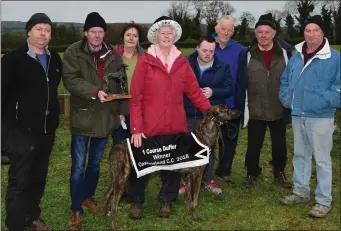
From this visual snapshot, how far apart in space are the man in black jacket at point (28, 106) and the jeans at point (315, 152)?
142 inches

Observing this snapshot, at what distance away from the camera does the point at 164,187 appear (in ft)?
20.6

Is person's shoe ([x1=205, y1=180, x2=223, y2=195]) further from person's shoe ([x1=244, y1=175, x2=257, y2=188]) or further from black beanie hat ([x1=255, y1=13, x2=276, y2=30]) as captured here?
black beanie hat ([x1=255, y1=13, x2=276, y2=30])

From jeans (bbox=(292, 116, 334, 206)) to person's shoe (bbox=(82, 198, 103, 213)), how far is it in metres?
3.19

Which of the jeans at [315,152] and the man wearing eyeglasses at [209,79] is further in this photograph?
the man wearing eyeglasses at [209,79]

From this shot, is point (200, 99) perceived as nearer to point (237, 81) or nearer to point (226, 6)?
point (237, 81)

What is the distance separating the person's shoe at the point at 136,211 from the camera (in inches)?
239

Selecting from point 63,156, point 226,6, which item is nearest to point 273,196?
point 63,156

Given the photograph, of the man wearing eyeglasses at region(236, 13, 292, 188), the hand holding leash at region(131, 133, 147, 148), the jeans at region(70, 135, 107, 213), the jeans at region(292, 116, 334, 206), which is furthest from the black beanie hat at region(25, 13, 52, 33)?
the jeans at region(292, 116, 334, 206)

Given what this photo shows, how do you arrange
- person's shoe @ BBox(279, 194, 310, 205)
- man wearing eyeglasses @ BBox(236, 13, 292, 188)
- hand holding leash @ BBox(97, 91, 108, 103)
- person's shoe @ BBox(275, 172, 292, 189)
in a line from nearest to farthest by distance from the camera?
1. hand holding leash @ BBox(97, 91, 108, 103)
2. person's shoe @ BBox(279, 194, 310, 205)
3. man wearing eyeglasses @ BBox(236, 13, 292, 188)
4. person's shoe @ BBox(275, 172, 292, 189)

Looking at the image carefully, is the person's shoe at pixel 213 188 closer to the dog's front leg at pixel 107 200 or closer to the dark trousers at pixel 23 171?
the dog's front leg at pixel 107 200

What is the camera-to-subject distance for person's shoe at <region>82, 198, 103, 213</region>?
245 inches

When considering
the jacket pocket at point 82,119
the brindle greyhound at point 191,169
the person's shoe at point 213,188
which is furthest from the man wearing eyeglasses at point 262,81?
the jacket pocket at point 82,119

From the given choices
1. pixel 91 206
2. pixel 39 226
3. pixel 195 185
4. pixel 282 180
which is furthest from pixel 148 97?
pixel 282 180

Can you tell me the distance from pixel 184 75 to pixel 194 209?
2013mm
